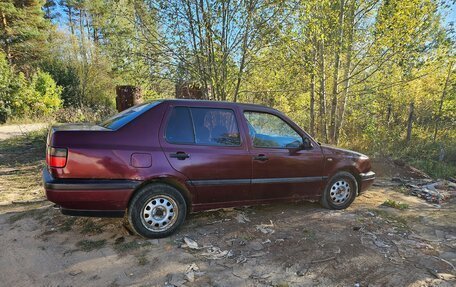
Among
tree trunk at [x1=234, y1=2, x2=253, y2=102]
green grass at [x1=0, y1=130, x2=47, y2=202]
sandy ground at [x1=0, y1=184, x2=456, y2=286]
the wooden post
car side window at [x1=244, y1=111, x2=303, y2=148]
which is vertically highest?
tree trunk at [x1=234, y1=2, x2=253, y2=102]

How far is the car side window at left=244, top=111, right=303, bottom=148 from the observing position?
4.30 m

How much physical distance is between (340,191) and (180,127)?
9.34ft

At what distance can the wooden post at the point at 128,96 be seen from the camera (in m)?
8.09

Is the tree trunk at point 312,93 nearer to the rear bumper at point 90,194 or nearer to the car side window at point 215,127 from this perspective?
the car side window at point 215,127

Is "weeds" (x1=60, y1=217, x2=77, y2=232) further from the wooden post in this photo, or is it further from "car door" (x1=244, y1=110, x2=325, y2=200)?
the wooden post

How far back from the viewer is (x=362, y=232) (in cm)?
412

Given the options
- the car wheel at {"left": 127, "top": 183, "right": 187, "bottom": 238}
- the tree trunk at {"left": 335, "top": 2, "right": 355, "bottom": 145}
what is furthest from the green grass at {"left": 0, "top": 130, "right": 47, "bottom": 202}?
the tree trunk at {"left": 335, "top": 2, "right": 355, "bottom": 145}

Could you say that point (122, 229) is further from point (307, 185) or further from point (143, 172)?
point (307, 185)

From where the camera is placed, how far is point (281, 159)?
436cm

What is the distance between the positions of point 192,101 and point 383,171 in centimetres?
637

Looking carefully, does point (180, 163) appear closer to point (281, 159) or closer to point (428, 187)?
point (281, 159)

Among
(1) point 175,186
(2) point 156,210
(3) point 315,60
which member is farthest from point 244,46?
(2) point 156,210

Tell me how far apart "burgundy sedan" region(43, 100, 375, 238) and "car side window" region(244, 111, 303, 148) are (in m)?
0.01

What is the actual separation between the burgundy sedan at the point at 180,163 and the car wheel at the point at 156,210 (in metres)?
0.01
